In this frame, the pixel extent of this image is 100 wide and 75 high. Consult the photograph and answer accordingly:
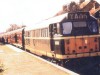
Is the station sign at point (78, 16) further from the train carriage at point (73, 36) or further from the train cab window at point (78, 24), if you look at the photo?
the train cab window at point (78, 24)

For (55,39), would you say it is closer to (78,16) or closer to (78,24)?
(78,24)

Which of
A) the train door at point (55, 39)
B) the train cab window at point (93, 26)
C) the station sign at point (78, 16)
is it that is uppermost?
the station sign at point (78, 16)

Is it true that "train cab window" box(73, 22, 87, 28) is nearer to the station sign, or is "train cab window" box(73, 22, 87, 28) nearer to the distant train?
the distant train

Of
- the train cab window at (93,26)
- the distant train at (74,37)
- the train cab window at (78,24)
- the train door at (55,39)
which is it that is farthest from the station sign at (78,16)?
the train door at (55,39)

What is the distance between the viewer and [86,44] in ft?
44.9

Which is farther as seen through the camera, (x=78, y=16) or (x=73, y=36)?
(x=78, y=16)

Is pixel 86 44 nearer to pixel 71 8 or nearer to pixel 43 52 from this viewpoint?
pixel 43 52

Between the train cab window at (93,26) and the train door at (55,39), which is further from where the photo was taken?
the train cab window at (93,26)

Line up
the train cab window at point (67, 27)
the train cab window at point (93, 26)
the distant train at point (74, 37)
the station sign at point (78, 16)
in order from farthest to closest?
the train cab window at point (93, 26) → the station sign at point (78, 16) → the train cab window at point (67, 27) → the distant train at point (74, 37)

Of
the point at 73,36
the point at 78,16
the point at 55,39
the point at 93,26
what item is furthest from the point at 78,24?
the point at 55,39

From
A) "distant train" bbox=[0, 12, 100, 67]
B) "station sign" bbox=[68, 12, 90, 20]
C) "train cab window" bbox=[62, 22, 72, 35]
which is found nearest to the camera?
"distant train" bbox=[0, 12, 100, 67]

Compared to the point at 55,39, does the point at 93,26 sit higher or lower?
higher

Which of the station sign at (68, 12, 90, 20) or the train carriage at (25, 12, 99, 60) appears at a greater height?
the station sign at (68, 12, 90, 20)

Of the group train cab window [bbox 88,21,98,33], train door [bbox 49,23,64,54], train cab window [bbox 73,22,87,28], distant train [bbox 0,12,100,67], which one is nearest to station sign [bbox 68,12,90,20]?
distant train [bbox 0,12,100,67]
